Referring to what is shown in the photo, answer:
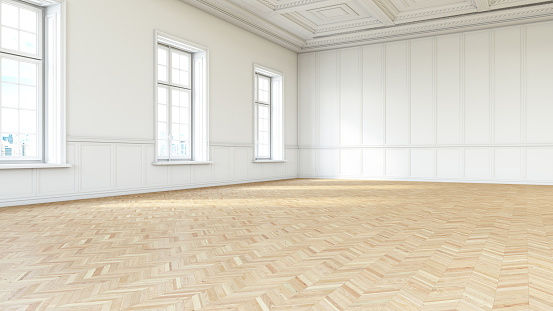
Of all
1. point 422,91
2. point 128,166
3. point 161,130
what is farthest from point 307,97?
point 128,166

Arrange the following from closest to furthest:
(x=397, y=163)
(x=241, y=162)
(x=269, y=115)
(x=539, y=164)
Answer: (x=539, y=164) → (x=241, y=162) → (x=397, y=163) → (x=269, y=115)

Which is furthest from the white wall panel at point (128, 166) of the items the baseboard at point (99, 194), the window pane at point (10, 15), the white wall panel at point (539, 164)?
the white wall panel at point (539, 164)

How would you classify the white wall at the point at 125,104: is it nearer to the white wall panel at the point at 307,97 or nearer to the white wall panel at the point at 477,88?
the white wall panel at the point at 307,97

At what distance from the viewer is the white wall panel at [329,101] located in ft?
45.1

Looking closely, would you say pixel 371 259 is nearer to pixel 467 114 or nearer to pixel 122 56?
pixel 122 56

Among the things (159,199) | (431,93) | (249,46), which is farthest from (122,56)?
(431,93)

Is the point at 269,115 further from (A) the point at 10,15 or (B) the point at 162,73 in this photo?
(A) the point at 10,15

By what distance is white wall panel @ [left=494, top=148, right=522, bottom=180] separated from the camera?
11188 mm

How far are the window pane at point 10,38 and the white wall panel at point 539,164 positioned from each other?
1215 cm

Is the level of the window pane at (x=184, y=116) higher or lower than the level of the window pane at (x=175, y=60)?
lower

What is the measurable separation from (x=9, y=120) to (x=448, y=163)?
36.0 ft

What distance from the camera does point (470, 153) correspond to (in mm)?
11758

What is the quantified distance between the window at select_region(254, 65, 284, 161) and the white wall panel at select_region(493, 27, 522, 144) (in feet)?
21.1

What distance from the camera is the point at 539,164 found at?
10.9 metres
